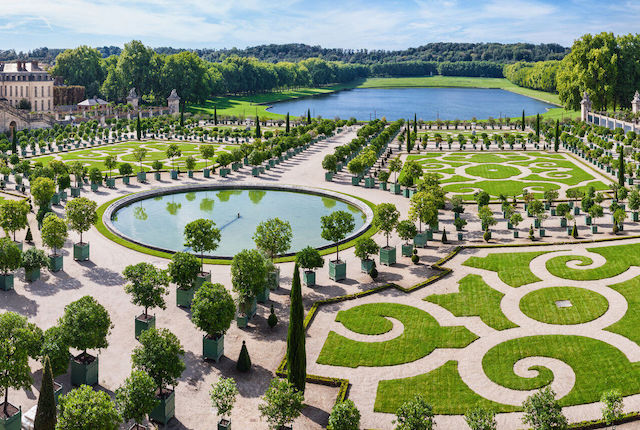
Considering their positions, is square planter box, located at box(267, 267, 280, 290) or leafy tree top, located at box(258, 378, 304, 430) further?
square planter box, located at box(267, 267, 280, 290)

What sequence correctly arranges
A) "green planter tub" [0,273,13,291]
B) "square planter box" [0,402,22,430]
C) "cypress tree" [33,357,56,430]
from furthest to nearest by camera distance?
"green planter tub" [0,273,13,291] < "square planter box" [0,402,22,430] < "cypress tree" [33,357,56,430]

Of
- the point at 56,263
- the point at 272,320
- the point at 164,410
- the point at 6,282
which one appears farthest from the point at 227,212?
the point at 164,410

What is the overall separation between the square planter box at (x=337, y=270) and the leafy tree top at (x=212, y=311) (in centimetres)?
1107

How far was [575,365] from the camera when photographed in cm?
2778

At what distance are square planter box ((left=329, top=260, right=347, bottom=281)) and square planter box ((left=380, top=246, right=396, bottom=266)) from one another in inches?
144

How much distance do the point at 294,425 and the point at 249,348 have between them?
270 inches

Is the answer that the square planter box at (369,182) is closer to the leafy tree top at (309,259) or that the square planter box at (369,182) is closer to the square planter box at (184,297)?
the leafy tree top at (309,259)

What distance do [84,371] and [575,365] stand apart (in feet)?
71.6

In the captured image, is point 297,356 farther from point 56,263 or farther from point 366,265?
point 56,263

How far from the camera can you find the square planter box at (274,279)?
34.6m

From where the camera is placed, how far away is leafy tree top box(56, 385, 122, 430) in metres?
19.4

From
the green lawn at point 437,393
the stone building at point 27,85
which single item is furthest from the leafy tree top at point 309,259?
the stone building at point 27,85

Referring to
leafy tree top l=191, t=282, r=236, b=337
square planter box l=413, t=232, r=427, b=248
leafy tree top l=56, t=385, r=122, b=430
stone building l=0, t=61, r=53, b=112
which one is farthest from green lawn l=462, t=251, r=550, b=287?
stone building l=0, t=61, r=53, b=112

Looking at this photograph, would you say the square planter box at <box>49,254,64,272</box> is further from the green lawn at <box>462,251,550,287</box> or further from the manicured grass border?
the green lawn at <box>462,251,550,287</box>
